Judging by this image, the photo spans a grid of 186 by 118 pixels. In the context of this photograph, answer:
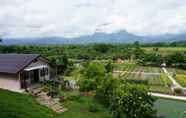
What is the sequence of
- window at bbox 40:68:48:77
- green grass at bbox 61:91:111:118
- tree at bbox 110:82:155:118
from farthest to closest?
1. window at bbox 40:68:48:77
2. green grass at bbox 61:91:111:118
3. tree at bbox 110:82:155:118

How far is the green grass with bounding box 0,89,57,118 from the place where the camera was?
1341 cm

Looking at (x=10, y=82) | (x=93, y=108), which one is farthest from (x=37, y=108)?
(x=10, y=82)

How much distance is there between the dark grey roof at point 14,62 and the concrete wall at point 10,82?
1.87 ft

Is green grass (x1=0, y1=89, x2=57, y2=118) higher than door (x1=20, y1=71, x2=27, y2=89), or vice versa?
door (x1=20, y1=71, x2=27, y2=89)

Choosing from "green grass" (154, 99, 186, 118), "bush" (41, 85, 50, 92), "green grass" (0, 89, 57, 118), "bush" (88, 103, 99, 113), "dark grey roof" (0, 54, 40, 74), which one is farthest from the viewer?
"dark grey roof" (0, 54, 40, 74)

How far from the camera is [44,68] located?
24609 millimetres

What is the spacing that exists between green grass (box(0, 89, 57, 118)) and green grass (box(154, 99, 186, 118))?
9214 millimetres

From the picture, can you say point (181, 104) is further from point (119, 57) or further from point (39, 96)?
point (119, 57)

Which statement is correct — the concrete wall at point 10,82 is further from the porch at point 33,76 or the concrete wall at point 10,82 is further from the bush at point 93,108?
the bush at point 93,108

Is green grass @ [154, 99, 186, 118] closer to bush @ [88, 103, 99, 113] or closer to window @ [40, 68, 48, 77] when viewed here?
bush @ [88, 103, 99, 113]

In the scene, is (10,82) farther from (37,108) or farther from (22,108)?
(22,108)

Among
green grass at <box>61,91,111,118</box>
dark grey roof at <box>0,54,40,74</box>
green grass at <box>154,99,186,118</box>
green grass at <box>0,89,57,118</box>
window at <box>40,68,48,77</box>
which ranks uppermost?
dark grey roof at <box>0,54,40,74</box>

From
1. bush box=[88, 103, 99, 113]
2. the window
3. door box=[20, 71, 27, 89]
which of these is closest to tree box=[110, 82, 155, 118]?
bush box=[88, 103, 99, 113]

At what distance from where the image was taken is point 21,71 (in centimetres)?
2092
